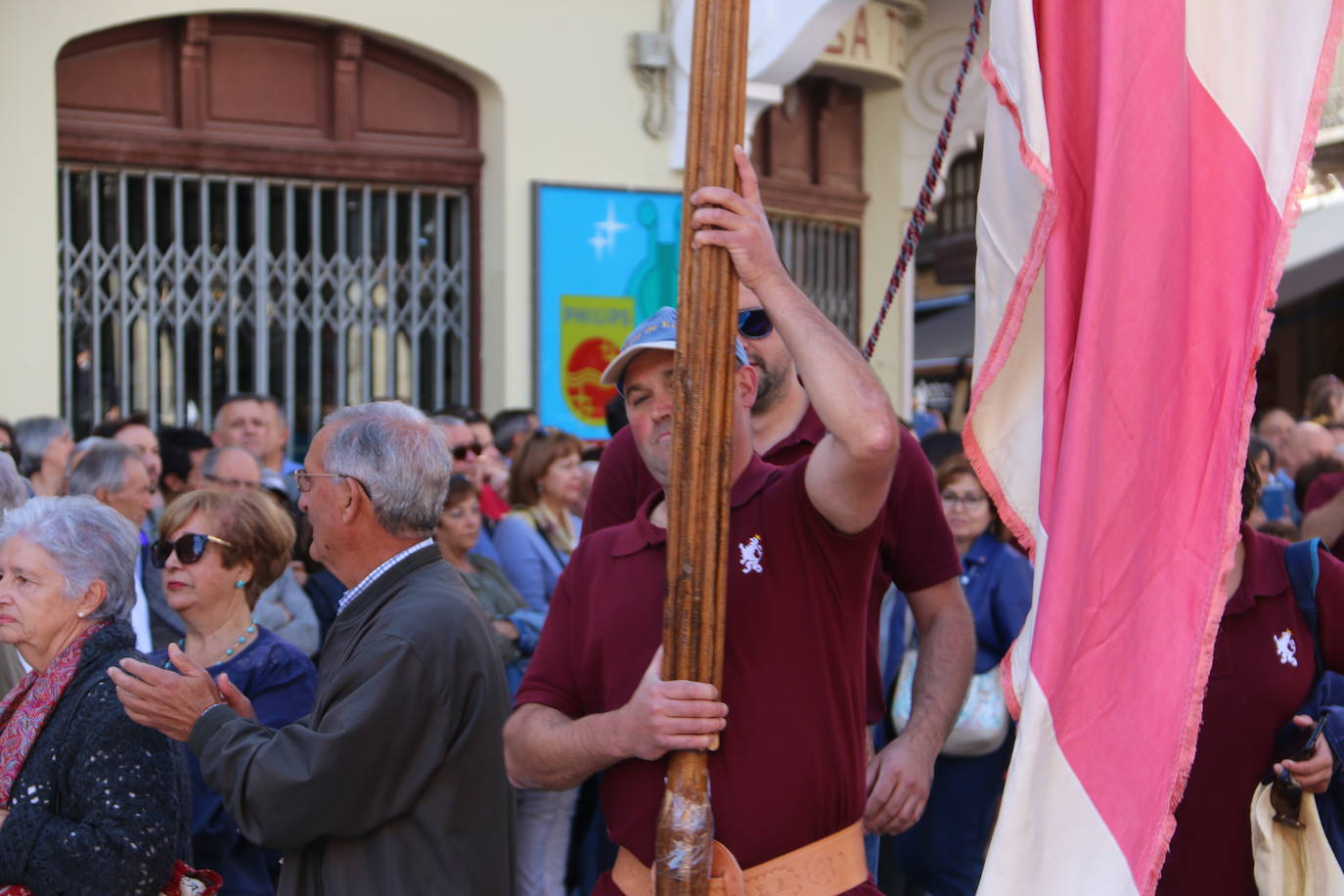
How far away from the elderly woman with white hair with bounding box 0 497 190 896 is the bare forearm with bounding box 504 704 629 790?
89 centimetres

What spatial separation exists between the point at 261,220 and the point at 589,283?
6.12 ft

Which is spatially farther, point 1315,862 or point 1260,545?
point 1260,545

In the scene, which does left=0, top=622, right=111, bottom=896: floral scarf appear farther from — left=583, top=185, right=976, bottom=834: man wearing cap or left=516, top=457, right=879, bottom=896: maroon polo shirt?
left=516, top=457, right=879, bottom=896: maroon polo shirt

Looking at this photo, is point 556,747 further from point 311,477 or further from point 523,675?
point 311,477

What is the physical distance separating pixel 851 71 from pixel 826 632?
28.7 ft

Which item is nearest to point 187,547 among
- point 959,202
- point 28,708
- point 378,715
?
point 28,708

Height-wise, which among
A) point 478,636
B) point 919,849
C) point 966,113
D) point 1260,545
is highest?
point 966,113

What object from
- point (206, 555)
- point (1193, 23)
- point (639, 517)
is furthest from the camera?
point (206, 555)

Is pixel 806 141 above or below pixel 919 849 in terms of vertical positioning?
above

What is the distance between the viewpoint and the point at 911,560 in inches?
139

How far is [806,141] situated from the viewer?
11.2 m

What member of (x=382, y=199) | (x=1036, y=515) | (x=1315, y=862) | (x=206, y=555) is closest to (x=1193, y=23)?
(x=1036, y=515)

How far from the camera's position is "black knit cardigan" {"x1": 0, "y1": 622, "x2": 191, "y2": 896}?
3.34 meters

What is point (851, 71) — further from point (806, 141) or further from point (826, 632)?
point (826, 632)
